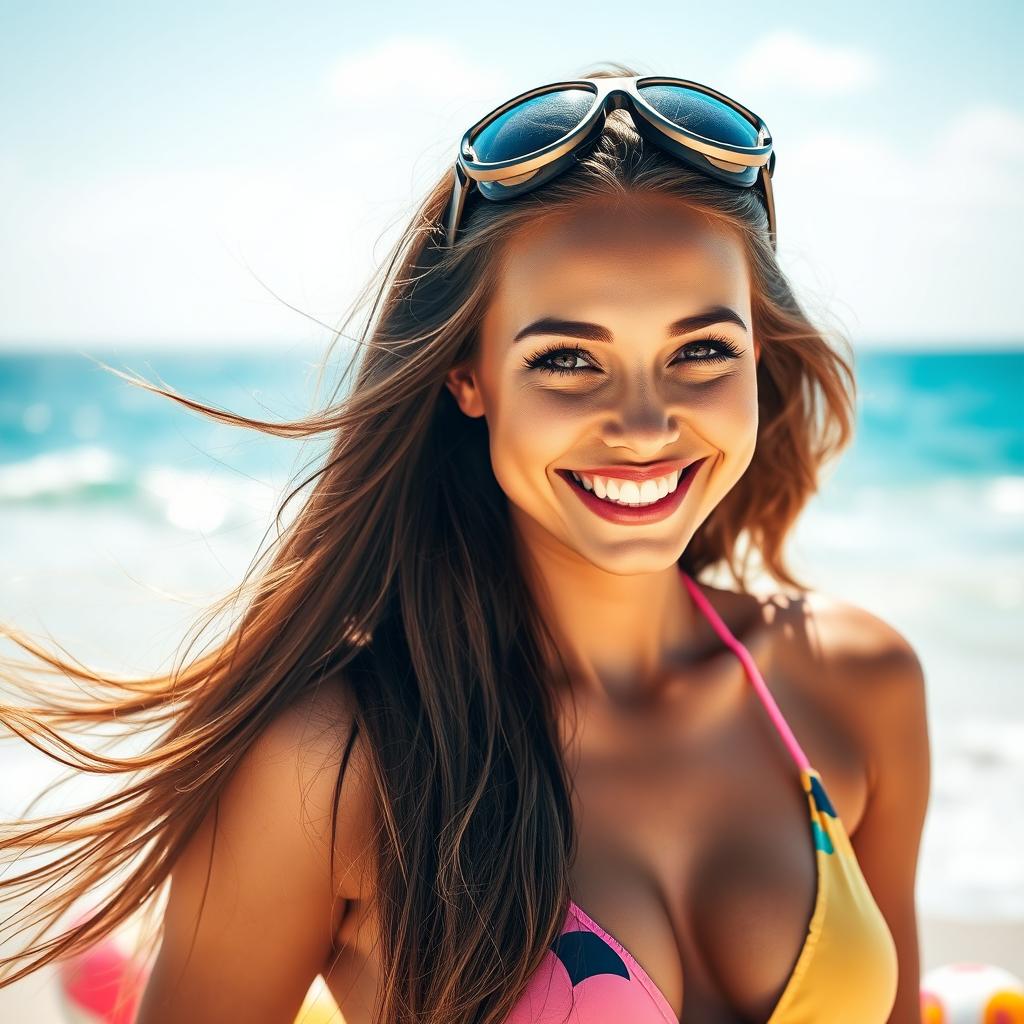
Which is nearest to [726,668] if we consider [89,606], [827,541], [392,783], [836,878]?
[836,878]

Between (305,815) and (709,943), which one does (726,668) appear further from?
(305,815)

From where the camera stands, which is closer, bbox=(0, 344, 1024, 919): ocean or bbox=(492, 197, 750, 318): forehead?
bbox=(492, 197, 750, 318): forehead

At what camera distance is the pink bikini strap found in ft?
6.94

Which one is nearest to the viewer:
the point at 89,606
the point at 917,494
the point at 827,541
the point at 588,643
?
the point at 588,643

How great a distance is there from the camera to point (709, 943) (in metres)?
1.81

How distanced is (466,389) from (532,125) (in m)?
0.50

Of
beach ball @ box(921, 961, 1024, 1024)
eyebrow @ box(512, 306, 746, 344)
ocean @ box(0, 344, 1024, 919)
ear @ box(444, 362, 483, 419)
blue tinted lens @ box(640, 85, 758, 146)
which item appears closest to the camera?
eyebrow @ box(512, 306, 746, 344)

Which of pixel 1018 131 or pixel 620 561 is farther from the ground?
pixel 1018 131

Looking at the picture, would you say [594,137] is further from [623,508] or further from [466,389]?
[623,508]

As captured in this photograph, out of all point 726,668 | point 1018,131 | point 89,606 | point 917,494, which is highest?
point 1018,131

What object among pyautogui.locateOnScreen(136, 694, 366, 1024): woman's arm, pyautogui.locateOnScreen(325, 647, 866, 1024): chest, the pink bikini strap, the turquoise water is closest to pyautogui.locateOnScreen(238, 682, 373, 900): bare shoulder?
pyautogui.locateOnScreen(136, 694, 366, 1024): woman's arm

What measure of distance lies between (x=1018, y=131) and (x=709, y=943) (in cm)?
2746

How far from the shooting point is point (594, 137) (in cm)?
185

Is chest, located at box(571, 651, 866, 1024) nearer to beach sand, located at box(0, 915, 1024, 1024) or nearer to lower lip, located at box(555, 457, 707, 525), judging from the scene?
lower lip, located at box(555, 457, 707, 525)
